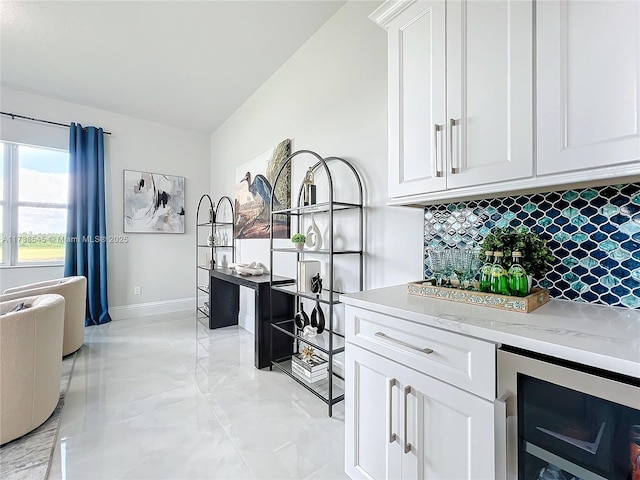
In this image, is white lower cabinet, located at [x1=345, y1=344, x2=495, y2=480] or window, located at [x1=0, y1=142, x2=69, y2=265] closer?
white lower cabinet, located at [x1=345, y1=344, x2=495, y2=480]

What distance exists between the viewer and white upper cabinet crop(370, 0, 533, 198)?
1014mm

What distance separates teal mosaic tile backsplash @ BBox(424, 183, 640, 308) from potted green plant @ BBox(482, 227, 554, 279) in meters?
0.06

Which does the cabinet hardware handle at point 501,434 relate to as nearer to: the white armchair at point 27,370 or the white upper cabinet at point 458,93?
the white upper cabinet at point 458,93

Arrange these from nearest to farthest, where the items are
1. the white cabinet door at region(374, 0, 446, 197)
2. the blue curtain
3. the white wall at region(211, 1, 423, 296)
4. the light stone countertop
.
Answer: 1. the light stone countertop
2. the white cabinet door at region(374, 0, 446, 197)
3. the white wall at region(211, 1, 423, 296)
4. the blue curtain

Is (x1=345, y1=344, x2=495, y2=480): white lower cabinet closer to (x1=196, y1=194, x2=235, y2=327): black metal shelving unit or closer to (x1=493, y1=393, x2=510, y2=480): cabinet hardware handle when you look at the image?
(x1=493, y1=393, x2=510, y2=480): cabinet hardware handle

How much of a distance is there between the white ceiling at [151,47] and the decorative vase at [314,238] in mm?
1702

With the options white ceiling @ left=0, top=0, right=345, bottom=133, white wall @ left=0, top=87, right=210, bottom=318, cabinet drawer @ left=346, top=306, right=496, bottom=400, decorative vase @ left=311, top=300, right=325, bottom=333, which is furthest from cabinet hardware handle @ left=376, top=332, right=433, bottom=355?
white wall @ left=0, top=87, right=210, bottom=318

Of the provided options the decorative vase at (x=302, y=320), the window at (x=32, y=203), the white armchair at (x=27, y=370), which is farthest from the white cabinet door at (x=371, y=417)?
the window at (x=32, y=203)

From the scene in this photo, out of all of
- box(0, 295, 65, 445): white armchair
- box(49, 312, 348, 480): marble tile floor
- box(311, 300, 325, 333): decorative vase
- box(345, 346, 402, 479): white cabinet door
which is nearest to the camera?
box(345, 346, 402, 479): white cabinet door

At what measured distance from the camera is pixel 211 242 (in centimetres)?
392

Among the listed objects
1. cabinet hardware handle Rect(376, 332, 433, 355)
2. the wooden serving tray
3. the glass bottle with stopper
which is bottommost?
cabinet hardware handle Rect(376, 332, 433, 355)

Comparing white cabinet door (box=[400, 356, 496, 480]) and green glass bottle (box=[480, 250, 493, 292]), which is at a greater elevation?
green glass bottle (box=[480, 250, 493, 292])

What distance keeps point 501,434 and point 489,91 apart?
45.4 inches

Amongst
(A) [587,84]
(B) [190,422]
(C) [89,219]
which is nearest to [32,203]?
(C) [89,219]
